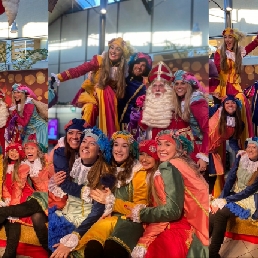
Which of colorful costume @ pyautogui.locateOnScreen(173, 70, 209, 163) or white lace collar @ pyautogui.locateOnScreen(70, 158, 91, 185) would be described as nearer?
colorful costume @ pyautogui.locateOnScreen(173, 70, 209, 163)

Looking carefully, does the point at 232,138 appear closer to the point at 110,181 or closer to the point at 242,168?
the point at 242,168

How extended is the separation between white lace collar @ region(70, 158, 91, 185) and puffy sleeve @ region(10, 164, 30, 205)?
0.47m

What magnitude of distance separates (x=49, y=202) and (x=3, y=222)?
48 cm

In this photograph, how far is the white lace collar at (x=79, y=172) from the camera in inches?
92.5

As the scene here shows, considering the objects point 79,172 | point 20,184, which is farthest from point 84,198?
point 20,184

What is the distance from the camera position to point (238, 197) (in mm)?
2238

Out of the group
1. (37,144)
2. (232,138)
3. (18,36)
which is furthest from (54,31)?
(232,138)

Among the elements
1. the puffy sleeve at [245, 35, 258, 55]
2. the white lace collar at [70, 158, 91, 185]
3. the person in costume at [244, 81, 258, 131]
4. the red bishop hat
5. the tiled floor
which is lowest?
the tiled floor

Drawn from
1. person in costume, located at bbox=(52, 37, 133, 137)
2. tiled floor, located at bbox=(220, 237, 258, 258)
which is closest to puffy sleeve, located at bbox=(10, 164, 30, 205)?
person in costume, located at bbox=(52, 37, 133, 137)

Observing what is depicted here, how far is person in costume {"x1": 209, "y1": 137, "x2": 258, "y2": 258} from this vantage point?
2.22 metres

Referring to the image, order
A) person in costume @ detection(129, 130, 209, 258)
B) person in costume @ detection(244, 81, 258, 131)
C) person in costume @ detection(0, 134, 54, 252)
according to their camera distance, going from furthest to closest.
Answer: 1. person in costume @ detection(0, 134, 54, 252)
2. person in costume @ detection(244, 81, 258, 131)
3. person in costume @ detection(129, 130, 209, 258)

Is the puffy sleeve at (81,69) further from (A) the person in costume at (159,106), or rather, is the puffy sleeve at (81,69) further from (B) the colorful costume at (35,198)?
(B) the colorful costume at (35,198)

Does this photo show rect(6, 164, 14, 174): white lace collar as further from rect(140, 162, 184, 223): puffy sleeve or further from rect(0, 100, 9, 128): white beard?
rect(140, 162, 184, 223): puffy sleeve

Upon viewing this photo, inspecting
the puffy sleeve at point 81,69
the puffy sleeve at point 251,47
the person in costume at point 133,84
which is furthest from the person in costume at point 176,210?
the puffy sleeve at point 251,47
